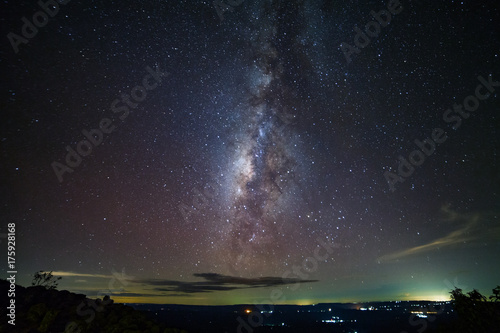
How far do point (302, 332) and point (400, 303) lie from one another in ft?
450

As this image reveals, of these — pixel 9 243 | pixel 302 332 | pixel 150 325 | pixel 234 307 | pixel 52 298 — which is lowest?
pixel 234 307

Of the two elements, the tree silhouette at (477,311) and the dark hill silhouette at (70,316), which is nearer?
the tree silhouette at (477,311)

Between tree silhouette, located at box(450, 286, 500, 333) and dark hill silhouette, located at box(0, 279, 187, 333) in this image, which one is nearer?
tree silhouette, located at box(450, 286, 500, 333)

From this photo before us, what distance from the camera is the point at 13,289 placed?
10.5 meters

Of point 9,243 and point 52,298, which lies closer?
point 9,243

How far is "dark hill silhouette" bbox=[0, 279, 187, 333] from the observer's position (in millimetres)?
8781

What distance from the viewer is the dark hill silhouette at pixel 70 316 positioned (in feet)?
28.8

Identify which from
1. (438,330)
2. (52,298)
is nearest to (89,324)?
(52,298)

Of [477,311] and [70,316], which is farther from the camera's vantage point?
[70,316]

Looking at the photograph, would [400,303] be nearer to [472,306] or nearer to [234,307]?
[234,307]

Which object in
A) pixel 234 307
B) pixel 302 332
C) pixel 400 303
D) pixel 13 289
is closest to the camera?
pixel 13 289

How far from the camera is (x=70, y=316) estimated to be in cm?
956

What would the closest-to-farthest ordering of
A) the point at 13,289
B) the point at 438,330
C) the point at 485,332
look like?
the point at 485,332
the point at 438,330
the point at 13,289

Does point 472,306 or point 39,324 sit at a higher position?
point 472,306
